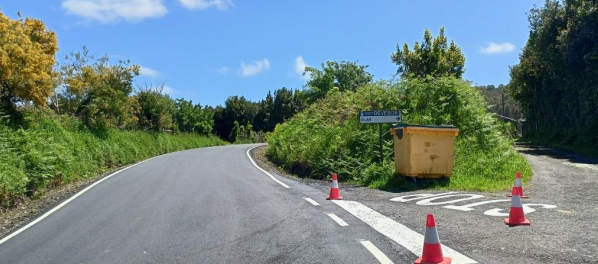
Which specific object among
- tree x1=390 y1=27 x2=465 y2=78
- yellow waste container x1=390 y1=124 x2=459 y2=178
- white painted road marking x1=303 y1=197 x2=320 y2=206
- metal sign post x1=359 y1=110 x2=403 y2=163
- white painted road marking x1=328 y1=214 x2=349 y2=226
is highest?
tree x1=390 y1=27 x2=465 y2=78

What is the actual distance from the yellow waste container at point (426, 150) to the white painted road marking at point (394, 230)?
383cm

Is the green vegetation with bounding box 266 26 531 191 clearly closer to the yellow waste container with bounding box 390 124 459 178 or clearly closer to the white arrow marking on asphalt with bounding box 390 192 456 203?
the yellow waste container with bounding box 390 124 459 178

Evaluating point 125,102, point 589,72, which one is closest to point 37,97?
point 125,102

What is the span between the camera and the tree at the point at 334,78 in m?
44.8

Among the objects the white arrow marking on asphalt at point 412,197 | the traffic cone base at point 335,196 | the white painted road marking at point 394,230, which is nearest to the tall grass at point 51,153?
the traffic cone base at point 335,196

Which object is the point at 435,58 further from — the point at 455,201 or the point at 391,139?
the point at 455,201

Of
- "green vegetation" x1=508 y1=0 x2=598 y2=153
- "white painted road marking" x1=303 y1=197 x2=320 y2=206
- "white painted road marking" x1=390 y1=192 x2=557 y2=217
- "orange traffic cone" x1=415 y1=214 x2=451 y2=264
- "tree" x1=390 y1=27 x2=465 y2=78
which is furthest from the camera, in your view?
"tree" x1=390 y1=27 x2=465 y2=78

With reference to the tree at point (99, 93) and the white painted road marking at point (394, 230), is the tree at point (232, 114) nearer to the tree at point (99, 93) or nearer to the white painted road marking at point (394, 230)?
the tree at point (99, 93)

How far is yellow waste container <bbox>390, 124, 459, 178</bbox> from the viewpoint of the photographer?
13.6 m

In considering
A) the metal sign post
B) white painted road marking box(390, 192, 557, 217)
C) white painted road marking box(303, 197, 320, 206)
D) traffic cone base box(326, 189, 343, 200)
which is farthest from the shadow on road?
white painted road marking box(303, 197, 320, 206)

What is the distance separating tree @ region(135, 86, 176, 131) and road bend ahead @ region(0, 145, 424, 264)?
25000mm

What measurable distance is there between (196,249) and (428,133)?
867cm

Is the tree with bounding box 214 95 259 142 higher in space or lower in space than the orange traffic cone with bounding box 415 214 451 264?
higher

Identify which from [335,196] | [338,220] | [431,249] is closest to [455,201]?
[335,196]
